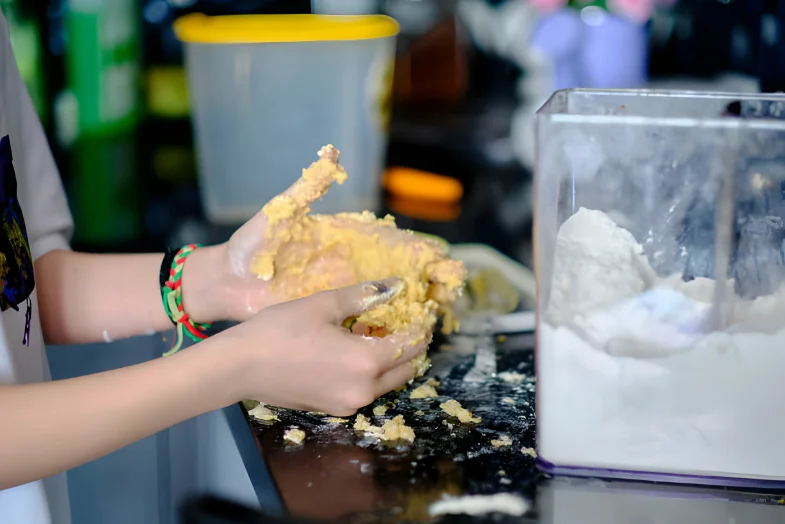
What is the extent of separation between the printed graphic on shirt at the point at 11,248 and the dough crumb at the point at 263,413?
21 centimetres

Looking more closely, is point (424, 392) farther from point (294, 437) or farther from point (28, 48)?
point (28, 48)

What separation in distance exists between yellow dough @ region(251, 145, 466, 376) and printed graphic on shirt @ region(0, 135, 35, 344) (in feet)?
0.64

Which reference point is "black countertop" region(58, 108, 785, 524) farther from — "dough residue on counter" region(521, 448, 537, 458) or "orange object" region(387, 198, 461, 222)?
"orange object" region(387, 198, 461, 222)

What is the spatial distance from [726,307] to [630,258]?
0.07 metres

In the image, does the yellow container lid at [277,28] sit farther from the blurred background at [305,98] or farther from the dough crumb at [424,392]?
the dough crumb at [424,392]

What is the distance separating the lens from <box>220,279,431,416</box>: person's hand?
0.65 metres

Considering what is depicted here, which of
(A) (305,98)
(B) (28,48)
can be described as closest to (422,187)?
(A) (305,98)

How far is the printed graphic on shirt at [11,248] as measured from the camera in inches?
27.6

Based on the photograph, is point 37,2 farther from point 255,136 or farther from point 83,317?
point 83,317

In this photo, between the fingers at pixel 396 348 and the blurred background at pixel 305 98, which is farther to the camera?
the blurred background at pixel 305 98

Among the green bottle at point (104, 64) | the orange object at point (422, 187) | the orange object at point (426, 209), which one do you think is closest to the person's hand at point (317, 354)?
the orange object at point (426, 209)

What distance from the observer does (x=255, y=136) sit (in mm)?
1386

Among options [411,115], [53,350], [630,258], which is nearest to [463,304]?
[630,258]

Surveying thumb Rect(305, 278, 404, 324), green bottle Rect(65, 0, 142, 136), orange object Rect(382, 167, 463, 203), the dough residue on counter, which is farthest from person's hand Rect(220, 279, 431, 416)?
green bottle Rect(65, 0, 142, 136)
